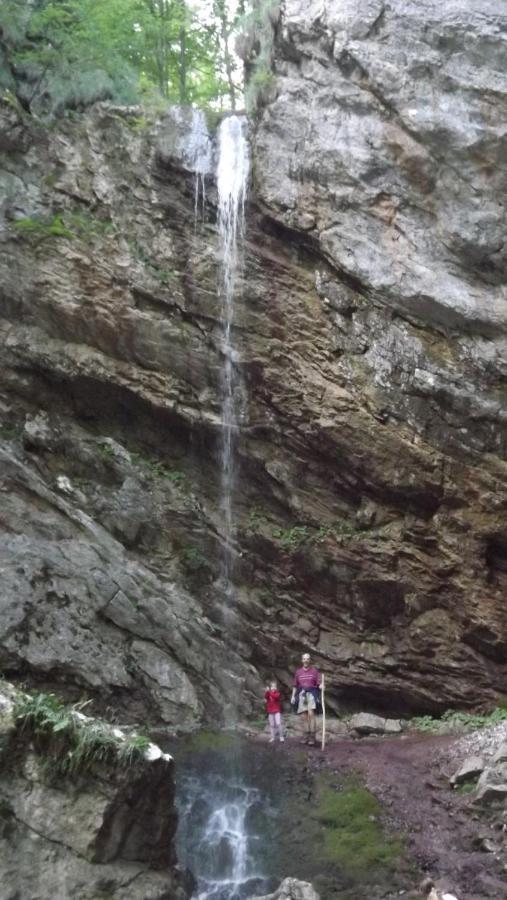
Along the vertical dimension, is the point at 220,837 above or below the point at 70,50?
below

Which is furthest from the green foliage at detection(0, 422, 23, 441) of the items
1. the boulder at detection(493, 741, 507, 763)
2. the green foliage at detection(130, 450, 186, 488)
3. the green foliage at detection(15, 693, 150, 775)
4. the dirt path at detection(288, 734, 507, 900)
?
the boulder at detection(493, 741, 507, 763)

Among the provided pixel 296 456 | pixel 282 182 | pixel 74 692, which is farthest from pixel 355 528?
pixel 282 182

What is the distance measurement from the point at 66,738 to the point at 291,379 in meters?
8.66

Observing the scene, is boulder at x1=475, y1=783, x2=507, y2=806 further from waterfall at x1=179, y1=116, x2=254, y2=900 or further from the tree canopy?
the tree canopy

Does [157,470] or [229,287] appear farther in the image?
[157,470]

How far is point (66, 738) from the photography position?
21.8 ft

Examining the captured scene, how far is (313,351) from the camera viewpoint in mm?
13805

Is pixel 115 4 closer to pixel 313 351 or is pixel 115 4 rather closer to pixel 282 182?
pixel 282 182

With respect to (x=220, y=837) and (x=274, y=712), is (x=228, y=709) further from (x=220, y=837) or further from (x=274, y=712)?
(x=220, y=837)

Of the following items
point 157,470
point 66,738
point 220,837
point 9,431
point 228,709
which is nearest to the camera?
point 66,738

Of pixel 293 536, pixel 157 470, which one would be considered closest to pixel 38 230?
pixel 157 470

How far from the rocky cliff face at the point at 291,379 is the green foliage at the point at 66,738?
5.35 meters

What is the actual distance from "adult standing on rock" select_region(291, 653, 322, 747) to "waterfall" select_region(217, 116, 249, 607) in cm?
262

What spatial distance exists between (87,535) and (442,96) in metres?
9.89
